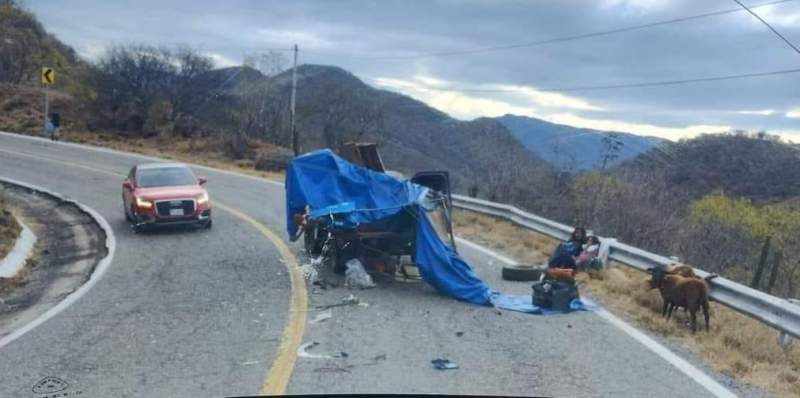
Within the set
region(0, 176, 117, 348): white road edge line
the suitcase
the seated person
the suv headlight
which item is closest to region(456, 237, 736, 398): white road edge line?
the suitcase

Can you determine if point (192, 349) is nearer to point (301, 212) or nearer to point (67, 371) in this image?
point (67, 371)

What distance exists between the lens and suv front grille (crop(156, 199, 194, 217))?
57.1 feet

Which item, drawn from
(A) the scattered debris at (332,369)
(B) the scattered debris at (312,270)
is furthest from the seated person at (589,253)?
(A) the scattered debris at (332,369)

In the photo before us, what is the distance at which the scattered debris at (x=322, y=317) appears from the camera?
9219 mm

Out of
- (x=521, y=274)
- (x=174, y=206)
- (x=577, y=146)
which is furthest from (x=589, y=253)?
(x=577, y=146)

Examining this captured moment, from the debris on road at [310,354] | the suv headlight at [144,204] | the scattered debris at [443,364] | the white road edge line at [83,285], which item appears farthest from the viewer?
the suv headlight at [144,204]

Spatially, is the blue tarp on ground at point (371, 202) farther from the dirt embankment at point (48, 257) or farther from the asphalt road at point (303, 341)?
the dirt embankment at point (48, 257)

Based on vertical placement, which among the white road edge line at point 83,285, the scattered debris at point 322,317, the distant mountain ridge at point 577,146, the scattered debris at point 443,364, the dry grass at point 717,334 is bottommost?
the white road edge line at point 83,285

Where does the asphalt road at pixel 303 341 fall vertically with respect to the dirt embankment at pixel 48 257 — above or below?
above

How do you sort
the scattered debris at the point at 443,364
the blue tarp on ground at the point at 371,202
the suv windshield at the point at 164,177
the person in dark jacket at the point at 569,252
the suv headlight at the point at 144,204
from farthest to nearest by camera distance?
1. the suv windshield at the point at 164,177
2. the suv headlight at the point at 144,204
3. the person in dark jacket at the point at 569,252
4. the blue tarp on ground at the point at 371,202
5. the scattered debris at the point at 443,364

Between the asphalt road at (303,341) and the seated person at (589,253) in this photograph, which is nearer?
the asphalt road at (303,341)

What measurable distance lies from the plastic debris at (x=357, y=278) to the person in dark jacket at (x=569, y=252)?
9.42 feet

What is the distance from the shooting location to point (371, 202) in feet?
40.7

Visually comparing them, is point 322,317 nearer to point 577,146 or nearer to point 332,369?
point 332,369
